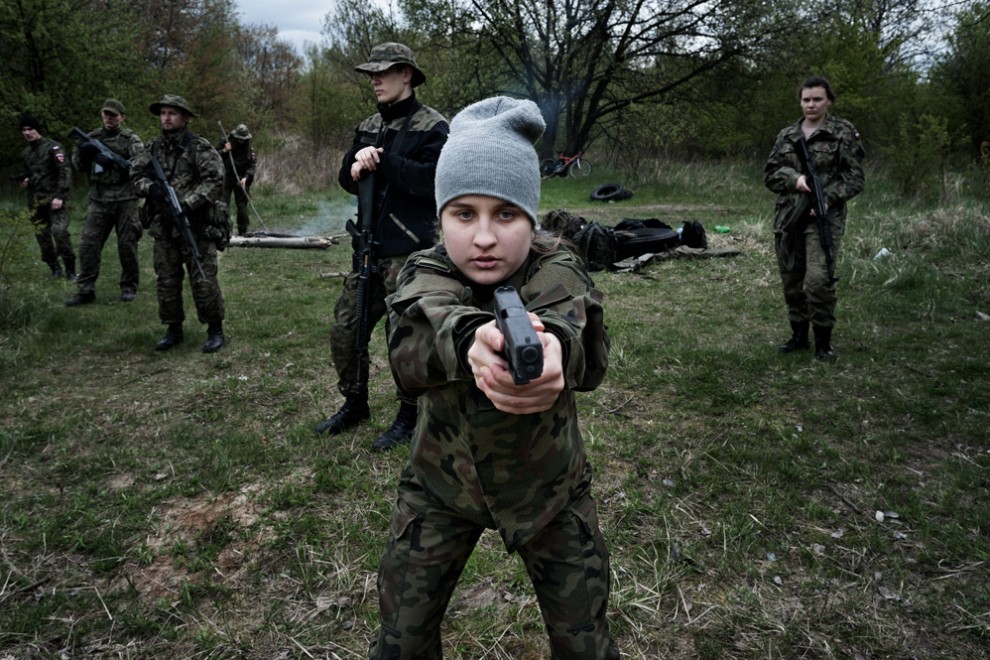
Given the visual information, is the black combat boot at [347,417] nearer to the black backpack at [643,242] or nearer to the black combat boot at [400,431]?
the black combat boot at [400,431]

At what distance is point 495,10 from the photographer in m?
21.5

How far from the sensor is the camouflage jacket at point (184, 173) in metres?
5.51

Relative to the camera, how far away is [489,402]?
1345 millimetres

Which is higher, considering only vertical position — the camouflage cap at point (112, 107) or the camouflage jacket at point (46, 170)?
the camouflage cap at point (112, 107)

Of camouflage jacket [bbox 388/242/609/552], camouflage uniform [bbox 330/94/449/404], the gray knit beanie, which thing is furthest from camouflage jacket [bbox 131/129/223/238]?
camouflage jacket [bbox 388/242/609/552]

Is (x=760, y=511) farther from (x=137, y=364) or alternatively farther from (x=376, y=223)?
(x=137, y=364)

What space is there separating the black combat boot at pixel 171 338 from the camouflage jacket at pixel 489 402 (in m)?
5.20

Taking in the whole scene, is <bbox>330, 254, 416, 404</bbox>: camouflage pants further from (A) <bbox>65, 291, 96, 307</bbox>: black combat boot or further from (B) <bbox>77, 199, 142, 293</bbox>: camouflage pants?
(A) <bbox>65, 291, 96, 307</bbox>: black combat boot

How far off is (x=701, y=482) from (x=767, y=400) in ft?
4.63

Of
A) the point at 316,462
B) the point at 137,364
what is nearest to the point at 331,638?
the point at 316,462

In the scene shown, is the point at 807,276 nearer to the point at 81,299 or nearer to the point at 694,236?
the point at 694,236

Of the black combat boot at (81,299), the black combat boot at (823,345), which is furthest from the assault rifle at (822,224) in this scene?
the black combat boot at (81,299)

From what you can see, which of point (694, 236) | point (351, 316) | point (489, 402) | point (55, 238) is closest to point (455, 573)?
point (489, 402)

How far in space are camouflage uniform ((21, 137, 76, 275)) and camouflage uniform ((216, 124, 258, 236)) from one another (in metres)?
3.17
